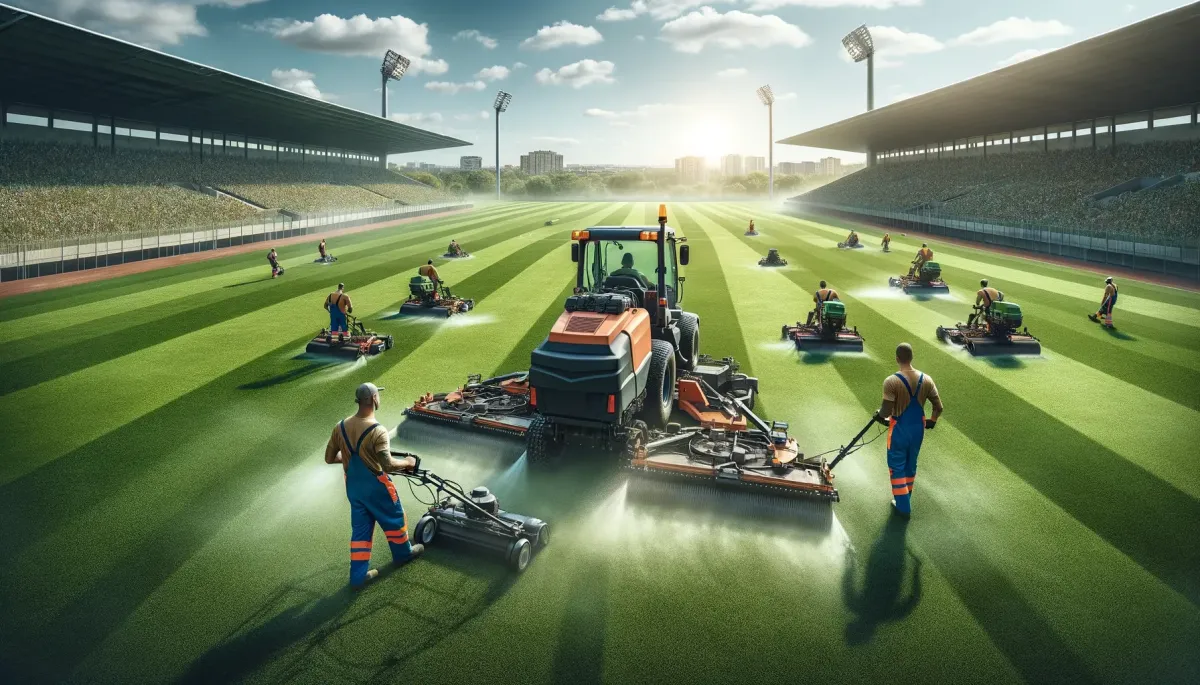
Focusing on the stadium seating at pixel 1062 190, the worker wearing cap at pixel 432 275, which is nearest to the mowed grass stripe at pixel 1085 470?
the worker wearing cap at pixel 432 275

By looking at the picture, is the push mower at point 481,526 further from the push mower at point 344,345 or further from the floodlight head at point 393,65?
the floodlight head at point 393,65

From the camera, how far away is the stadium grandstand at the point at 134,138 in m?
29.6

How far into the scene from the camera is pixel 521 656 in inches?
199

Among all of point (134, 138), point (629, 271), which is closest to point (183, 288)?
point (629, 271)

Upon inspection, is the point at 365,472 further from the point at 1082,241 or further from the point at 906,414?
the point at 1082,241

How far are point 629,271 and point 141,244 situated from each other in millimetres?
28395

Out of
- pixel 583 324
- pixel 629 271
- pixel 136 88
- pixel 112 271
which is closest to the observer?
pixel 583 324

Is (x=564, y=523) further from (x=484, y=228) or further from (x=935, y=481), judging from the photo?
(x=484, y=228)

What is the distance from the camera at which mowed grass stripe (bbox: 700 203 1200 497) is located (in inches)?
Answer: 333

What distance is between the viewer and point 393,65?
8000cm

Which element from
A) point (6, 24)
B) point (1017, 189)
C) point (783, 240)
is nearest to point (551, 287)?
point (783, 240)

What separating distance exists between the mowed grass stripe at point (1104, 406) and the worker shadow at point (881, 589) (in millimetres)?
4064

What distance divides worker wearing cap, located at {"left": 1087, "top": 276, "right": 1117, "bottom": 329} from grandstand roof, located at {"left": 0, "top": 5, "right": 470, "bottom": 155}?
3579 centimetres

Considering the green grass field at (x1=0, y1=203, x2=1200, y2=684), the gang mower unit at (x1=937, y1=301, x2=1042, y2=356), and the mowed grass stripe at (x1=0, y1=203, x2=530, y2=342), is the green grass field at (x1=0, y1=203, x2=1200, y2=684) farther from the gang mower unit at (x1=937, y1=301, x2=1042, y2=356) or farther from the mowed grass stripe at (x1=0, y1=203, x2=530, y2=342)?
the mowed grass stripe at (x1=0, y1=203, x2=530, y2=342)
